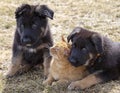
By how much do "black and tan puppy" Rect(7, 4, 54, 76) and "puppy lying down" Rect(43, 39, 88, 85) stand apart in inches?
15.6

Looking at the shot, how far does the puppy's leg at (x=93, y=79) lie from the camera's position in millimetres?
6520

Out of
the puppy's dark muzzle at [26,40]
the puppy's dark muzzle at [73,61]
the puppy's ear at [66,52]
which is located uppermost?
the puppy's dark muzzle at [26,40]

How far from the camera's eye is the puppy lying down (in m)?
6.54

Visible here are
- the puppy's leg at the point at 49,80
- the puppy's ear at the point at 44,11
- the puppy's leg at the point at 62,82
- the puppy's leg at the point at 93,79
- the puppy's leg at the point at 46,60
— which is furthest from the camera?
the puppy's leg at the point at 46,60

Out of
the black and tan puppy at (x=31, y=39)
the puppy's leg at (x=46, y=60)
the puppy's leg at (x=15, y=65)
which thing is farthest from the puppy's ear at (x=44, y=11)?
the puppy's leg at (x=15, y=65)

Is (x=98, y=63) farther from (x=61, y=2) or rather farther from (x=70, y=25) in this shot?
(x=61, y=2)

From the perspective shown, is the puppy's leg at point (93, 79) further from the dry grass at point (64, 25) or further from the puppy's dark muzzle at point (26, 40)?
the puppy's dark muzzle at point (26, 40)

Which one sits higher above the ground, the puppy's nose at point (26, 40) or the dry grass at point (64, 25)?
the puppy's nose at point (26, 40)

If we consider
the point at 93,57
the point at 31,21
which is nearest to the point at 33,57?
the point at 31,21

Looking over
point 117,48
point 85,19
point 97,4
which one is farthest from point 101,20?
point 117,48

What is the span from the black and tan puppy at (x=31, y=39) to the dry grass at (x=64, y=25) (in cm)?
21

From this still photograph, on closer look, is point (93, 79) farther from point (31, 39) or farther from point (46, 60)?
point (31, 39)

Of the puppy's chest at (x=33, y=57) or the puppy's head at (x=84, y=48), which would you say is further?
the puppy's chest at (x=33, y=57)

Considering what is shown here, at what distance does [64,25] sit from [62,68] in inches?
129
